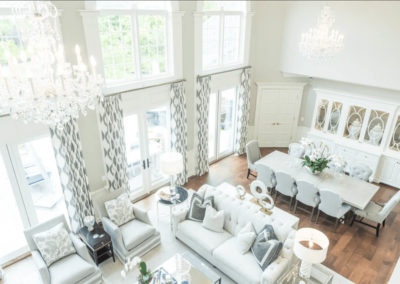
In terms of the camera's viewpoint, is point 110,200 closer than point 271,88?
Yes

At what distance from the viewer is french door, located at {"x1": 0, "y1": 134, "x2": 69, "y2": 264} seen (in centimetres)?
540

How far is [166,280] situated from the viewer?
4.76 meters

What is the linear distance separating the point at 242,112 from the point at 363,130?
3.56 m

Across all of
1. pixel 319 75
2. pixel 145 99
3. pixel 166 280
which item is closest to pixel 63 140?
pixel 145 99

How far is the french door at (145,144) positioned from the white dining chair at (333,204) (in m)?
4.01

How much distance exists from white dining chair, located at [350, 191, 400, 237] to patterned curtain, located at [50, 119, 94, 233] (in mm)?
5879

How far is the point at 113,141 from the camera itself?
6375 millimetres

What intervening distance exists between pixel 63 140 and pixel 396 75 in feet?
25.3

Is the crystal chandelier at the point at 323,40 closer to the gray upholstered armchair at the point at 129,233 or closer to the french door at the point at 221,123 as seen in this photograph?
the french door at the point at 221,123

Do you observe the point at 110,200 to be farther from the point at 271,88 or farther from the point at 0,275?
the point at 271,88

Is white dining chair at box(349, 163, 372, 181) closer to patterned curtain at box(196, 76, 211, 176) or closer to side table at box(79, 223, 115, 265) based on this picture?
patterned curtain at box(196, 76, 211, 176)

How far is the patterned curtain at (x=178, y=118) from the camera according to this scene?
23.9 ft

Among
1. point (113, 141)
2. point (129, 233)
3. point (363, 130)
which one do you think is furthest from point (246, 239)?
point (363, 130)

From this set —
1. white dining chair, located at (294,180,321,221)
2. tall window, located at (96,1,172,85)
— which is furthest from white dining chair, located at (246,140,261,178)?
tall window, located at (96,1,172,85)
